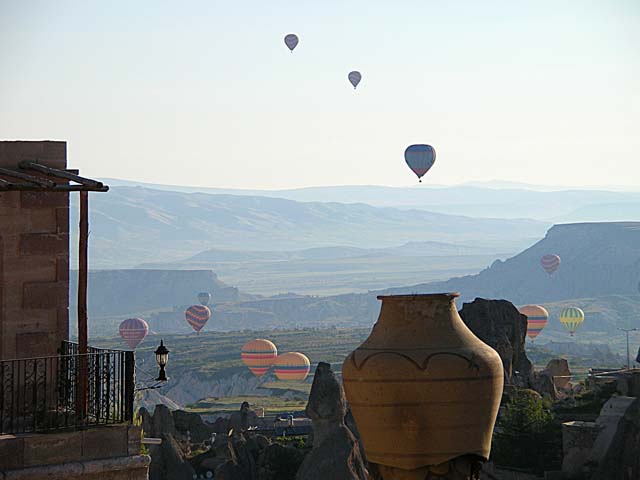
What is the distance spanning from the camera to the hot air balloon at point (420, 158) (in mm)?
89375

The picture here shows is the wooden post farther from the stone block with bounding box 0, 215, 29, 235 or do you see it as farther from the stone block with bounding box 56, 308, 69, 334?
the stone block with bounding box 0, 215, 29, 235

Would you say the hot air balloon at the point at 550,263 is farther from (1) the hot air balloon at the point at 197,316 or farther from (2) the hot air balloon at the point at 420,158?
(2) the hot air balloon at the point at 420,158

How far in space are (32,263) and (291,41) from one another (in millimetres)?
93504

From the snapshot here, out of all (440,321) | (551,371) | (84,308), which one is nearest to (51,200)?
(84,308)

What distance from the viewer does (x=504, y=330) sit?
220ft

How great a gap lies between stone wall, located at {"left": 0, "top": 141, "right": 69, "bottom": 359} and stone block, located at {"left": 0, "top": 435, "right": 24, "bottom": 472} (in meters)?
1.97

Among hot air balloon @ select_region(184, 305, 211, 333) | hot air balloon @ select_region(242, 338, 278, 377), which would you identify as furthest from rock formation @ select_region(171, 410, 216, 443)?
hot air balloon @ select_region(184, 305, 211, 333)

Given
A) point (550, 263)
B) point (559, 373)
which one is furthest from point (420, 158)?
point (550, 263)

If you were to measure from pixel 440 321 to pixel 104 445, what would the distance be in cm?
478

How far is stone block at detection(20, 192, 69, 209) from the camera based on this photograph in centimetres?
1500

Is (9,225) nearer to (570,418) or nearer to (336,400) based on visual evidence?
(336,400)

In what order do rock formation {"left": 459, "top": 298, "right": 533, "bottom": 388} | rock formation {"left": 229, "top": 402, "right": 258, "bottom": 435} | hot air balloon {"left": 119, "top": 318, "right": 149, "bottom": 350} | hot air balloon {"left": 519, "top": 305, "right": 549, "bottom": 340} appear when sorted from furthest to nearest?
1. hot air balloon {"left": 519, "top": 305, "right": 549, "bottom": 340}
2. hot air balloon {"left": 119, "top": 318, "right": 149, "bottom": 350}
3. rock formation {"left": 229, "top": 402, "right": 258, "bottom": 435}
4. rock formation {"left": 459, "top": 298, "right": 533, "bottom": 388}

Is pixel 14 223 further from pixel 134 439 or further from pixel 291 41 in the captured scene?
pixel 291 41

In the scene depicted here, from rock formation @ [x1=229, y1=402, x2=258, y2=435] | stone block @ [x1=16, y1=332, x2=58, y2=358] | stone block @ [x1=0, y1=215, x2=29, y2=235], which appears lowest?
rock formation @ [x1=229, y1=402, x2=258, y2=435]
